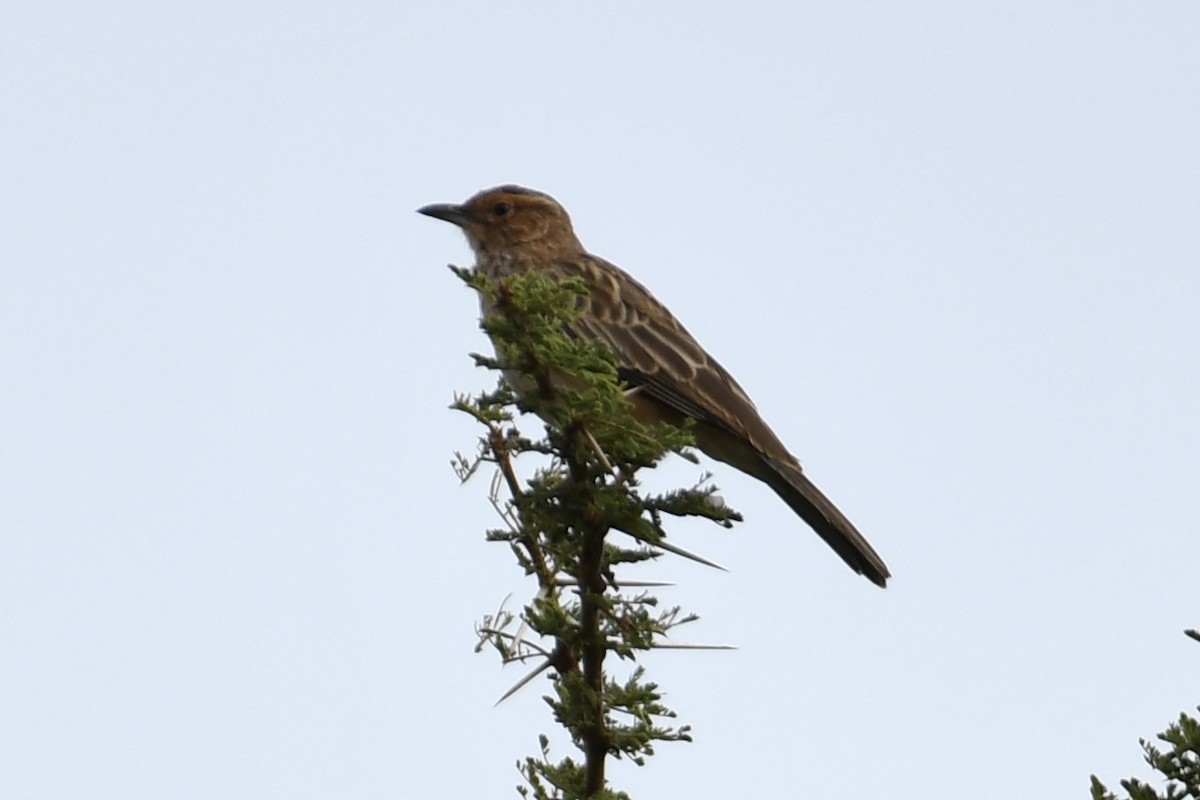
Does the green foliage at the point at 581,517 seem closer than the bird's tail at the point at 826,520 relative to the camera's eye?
Yes

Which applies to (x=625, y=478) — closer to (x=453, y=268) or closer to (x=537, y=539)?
(x=537, y=539)

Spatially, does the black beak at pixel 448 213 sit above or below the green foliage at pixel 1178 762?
above

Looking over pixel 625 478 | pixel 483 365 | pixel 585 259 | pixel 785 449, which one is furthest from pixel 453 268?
pixel 585 259

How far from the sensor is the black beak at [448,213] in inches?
348

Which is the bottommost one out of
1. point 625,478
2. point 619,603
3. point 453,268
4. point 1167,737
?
point 1167,737

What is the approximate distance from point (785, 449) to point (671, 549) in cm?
366

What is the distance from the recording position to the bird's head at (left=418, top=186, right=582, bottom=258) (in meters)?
8.86

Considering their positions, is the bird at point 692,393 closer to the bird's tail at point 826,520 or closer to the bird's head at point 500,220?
the bird's tail at point 826,520

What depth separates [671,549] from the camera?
385 cm

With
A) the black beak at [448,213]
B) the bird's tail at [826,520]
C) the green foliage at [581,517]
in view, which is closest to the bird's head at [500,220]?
the black beak at [448,213]

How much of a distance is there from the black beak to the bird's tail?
2.48 m

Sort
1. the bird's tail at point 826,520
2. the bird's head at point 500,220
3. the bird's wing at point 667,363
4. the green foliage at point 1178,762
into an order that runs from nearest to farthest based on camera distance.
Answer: the green foliage at point 1178,762, the bird's tail at point 826,520, the bird's wing at point 667,363, the bird's head at point 500,220

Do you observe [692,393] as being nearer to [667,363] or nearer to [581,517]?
[667,363]

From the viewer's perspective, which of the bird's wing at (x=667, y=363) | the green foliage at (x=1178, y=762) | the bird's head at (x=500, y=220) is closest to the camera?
the green foliage at (x=1178, y=762)
